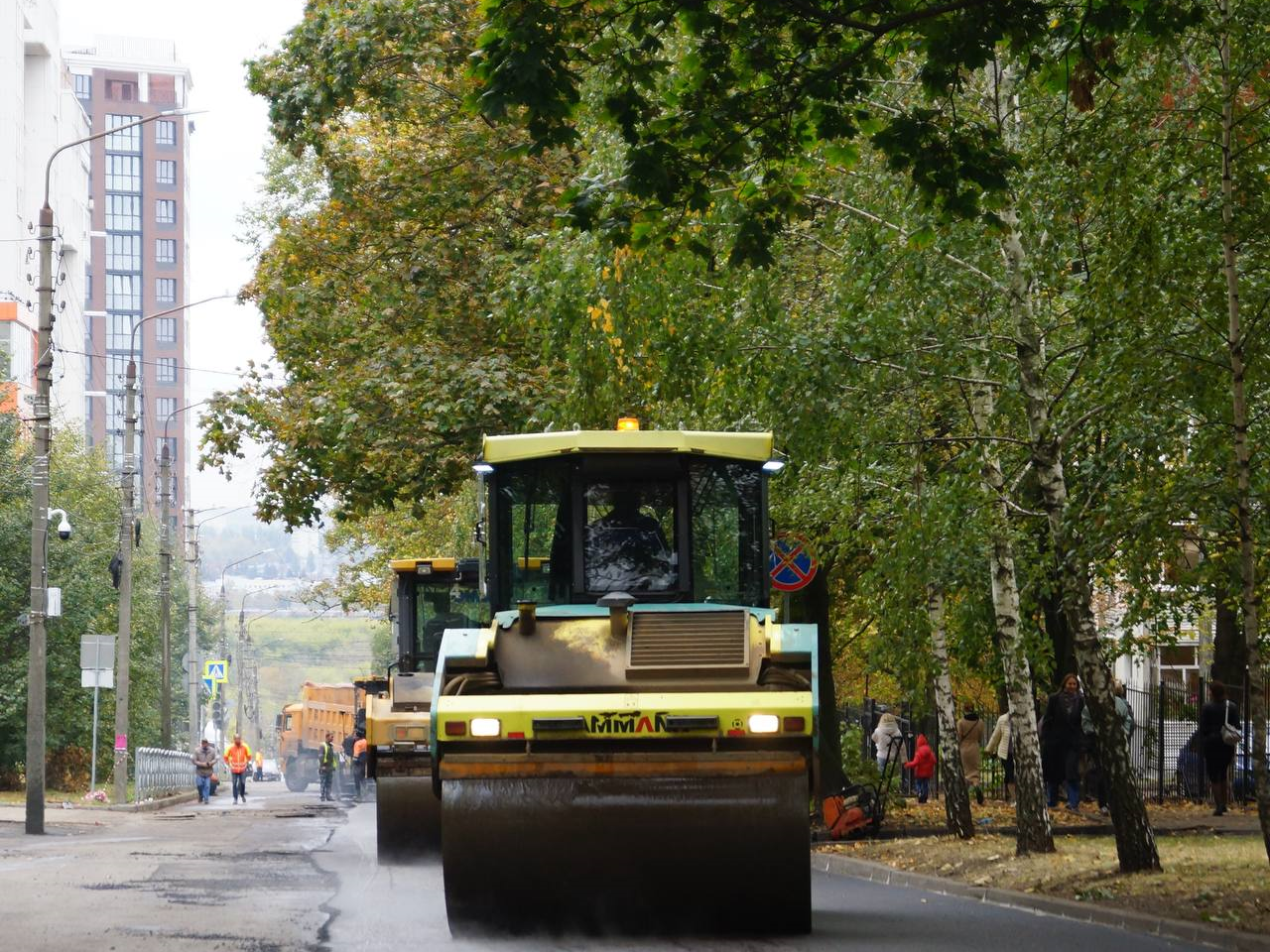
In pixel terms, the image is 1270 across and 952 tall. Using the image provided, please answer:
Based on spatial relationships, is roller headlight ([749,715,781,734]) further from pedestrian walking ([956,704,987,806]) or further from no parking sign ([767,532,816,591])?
pedestrian walking ([956,704,987,806])

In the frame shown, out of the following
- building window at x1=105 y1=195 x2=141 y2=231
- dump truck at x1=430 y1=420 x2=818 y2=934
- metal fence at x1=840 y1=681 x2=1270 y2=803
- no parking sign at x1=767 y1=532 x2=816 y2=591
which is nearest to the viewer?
dump truck at x1=430 y1=420 x2=818 y2=934

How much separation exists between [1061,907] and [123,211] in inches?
7361

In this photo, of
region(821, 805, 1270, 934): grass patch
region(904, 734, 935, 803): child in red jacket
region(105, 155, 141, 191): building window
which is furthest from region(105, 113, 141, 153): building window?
region(821, 805, 1270, 934): grass patch

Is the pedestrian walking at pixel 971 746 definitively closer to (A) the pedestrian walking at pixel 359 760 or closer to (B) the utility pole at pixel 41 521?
(A) the pedestrian walking at pixel 359 760

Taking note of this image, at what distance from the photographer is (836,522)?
19.2 metres

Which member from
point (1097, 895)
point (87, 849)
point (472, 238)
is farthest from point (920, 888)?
point (472, 238)

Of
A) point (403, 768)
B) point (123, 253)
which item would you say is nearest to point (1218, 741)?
point (403, 768)

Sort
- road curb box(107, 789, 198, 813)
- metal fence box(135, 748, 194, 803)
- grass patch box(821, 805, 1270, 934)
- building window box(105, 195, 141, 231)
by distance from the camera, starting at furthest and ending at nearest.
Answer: building window box(105, 195, 141, 231)
metal fence box(135, 748, 194, 803)
road curb box(107, 789, 198, 813)
grass patch box(821, 805, 1270, 934)

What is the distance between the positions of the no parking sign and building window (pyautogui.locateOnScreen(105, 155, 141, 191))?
179182 mm

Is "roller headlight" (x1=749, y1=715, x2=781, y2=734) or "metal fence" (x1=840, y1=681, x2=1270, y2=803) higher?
"roller headlight" (x1=749, y1=715, x2=781, y2=734)

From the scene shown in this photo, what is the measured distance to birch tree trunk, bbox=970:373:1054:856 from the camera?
1777cm

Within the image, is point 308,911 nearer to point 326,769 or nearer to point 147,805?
point 147,805

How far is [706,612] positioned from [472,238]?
15838mm

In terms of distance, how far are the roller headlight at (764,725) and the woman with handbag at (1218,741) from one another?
51.6 ft
